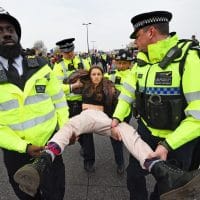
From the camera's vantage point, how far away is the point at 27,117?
2.67m

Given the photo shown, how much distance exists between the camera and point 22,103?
2.63m

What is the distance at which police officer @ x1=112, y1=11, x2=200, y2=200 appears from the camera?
242 centimetres

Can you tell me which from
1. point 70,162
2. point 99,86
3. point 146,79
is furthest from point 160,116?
point 70,162

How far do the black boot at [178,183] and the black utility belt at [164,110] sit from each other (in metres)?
0.44

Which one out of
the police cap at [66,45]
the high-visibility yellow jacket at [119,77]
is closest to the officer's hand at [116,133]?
the high-visibility yellow jacket at [119,77]

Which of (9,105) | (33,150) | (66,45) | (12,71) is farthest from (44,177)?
(66,45)

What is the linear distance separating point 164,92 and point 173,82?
126mm

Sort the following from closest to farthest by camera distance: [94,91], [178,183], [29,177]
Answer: [178,183], [29,177], [94,91]

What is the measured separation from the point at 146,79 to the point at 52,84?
0.87 meters

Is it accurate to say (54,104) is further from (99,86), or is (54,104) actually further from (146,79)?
(99,86)

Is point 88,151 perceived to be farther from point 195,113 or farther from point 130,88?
point 195,113

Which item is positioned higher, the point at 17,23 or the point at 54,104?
the point at 17,23

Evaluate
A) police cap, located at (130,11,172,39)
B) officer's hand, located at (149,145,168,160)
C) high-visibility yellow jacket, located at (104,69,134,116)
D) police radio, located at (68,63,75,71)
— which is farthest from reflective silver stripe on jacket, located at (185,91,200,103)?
police radio, located at (68,63,75,71)

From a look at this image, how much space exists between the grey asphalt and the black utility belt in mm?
1450
